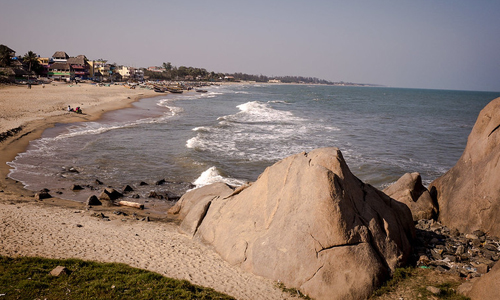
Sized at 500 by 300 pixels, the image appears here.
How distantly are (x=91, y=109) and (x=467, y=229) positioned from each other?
48.8m

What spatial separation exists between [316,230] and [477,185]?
24.4ft

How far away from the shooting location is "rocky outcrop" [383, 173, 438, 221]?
14.0 metres

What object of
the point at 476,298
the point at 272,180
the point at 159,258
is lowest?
the point at 159,258

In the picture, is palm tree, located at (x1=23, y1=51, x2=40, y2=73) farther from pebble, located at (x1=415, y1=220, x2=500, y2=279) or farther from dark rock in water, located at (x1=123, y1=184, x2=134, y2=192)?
pebble, located at (x1=415, y1=220, x2=500, y2=279)

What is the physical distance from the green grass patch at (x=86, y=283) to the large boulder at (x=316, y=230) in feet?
6.17

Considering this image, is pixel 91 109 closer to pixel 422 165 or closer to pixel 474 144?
pixel 422 165

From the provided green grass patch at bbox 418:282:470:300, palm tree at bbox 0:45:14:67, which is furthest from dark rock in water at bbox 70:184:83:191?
palm tree at bbox 0:45:14:67

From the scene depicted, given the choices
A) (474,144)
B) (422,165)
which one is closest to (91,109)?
(422,165)

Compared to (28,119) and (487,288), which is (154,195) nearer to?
(487,288)

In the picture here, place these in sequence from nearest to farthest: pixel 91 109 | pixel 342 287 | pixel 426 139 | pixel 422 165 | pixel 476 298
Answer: pixel 476 298
pixel 342 287
pixel 422 165
pixel 426 139
pixel 91 109

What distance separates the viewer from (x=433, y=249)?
11305mm

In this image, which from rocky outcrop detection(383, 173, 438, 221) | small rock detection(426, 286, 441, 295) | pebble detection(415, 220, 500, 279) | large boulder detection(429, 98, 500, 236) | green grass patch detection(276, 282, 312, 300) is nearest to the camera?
green grass patch detection(276, 282, 312, 300)

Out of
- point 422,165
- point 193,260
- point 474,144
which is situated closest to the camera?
point 193,260

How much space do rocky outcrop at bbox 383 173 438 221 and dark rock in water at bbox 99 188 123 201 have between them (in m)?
12.8
